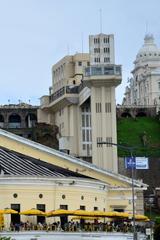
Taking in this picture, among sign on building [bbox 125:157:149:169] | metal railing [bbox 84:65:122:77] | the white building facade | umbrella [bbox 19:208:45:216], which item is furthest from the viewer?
metal railing [bbox 84:65:122:77]

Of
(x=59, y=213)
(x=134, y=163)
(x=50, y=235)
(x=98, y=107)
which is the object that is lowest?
(x=50, y=235)

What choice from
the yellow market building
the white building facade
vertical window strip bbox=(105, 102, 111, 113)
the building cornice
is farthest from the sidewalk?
vertical window strip bbox=(105, 102, 111, 113)

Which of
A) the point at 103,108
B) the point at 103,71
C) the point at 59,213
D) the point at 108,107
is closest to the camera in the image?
the point at 59,213

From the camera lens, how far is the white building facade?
15700 centimetres

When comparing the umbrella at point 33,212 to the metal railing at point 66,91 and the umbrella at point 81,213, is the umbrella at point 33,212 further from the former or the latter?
the metal railing at point 66,91

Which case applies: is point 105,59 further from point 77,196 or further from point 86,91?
point 77,196

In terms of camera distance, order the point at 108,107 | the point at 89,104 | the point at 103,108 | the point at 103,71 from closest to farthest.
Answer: the point at 103,71, the point at 108,107, the point at 103,108, the point at 89,104

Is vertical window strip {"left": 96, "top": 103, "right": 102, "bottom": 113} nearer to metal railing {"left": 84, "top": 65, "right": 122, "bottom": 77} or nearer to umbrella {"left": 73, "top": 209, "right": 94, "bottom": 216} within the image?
metal railing {"left": 84, "top": 65, "right": 122, "bottom": 77}

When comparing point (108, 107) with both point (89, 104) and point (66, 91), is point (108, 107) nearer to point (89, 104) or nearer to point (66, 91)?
point (89, 104)

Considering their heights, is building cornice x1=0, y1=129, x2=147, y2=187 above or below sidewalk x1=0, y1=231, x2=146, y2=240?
above

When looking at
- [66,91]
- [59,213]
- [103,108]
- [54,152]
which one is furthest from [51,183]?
[66,91]

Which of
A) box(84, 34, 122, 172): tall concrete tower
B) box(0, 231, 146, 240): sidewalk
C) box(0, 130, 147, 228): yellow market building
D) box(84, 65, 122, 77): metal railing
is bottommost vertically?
box(0, 231, 146, 240): sidewalk

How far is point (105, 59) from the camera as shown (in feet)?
562

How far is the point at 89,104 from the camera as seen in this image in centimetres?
17462
